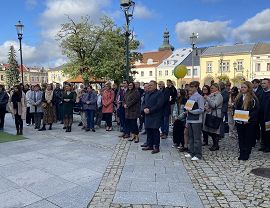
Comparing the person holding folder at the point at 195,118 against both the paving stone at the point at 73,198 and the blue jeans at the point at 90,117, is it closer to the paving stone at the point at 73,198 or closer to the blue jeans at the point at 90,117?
the paving stone at the point at 73,198

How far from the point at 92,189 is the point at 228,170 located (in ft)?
9.35

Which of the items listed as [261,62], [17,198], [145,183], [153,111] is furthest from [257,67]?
[17,198]

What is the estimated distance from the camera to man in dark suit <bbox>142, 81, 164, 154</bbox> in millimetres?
8031

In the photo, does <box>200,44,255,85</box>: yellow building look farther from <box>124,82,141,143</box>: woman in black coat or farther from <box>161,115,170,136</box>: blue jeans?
<box>124,82,141,143</box>: woman in black coat

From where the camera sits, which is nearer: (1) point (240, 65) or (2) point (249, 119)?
(2) point (249, 119)

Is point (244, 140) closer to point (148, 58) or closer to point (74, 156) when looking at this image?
point (74, 156)

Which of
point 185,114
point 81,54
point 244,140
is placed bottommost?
point 244,140

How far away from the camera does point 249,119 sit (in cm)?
727

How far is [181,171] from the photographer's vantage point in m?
6.45

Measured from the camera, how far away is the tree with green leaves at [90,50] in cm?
3316

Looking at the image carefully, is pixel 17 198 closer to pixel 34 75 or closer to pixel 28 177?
pixel 28 177

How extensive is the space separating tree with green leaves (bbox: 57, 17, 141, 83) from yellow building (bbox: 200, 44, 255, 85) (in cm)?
2731

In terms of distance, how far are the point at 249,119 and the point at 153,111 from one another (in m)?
2.25

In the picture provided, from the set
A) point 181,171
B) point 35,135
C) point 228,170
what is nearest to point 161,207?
point 181,171
